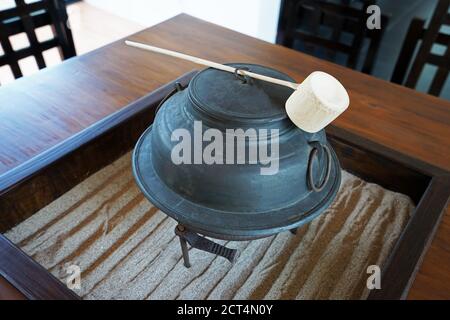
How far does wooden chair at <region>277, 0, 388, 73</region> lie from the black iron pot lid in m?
1.03

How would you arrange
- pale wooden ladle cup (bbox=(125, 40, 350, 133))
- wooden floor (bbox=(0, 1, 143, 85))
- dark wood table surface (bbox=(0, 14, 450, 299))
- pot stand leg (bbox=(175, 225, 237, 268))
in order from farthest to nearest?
1. wooden floor (bbox=(0, 1, 143, 85))
2. dark wood table surface (bbox=(0, 14, 450, 299))
3. pot stand leg (bbox=(175, 225, 237, 268))
4. pale wooden ladle cup (bbox=(125, 40, 350, 133))

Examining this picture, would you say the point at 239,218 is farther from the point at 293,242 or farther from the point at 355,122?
the point at 355,122

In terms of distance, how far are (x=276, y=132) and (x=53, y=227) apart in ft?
2.35

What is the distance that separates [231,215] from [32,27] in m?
1.27

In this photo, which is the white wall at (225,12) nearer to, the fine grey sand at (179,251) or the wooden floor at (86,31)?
the wooden floor at (86,31)

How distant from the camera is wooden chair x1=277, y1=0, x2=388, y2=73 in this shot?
157cm

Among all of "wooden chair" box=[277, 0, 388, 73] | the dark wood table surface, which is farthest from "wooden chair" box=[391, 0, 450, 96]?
the dark wood table surface

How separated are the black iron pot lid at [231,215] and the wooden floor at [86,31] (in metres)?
2.63

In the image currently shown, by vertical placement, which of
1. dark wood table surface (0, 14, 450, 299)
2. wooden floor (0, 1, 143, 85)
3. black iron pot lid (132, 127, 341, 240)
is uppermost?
black iron pot lid (132, 127, 341, 240)
